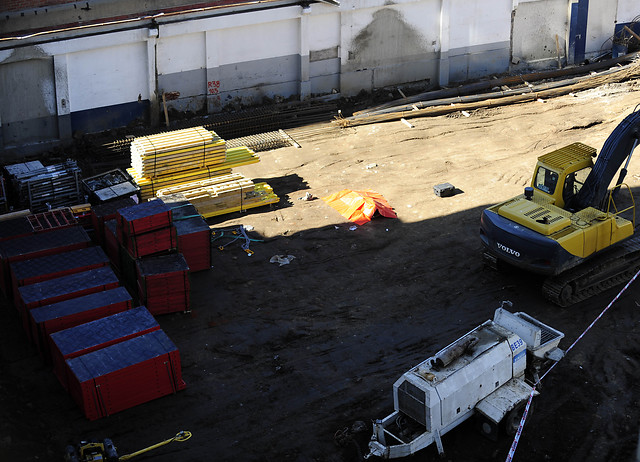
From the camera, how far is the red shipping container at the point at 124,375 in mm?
13883

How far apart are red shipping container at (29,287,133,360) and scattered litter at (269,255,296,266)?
403cm

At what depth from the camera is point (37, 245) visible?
17.7 m

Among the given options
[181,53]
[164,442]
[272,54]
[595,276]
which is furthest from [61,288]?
[272,54]

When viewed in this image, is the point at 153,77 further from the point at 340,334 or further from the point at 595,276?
the point at 595,276

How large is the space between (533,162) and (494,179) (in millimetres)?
1617

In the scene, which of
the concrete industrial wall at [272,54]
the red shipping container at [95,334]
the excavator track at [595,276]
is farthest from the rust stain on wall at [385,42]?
the red shipping container at [95,334]

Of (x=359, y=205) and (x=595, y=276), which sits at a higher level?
(x=359, y=205)

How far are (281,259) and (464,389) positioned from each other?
23.4 ft

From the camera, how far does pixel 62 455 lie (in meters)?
13.4

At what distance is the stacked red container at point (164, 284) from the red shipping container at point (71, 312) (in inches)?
28.3

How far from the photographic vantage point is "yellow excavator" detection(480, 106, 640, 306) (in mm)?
16281

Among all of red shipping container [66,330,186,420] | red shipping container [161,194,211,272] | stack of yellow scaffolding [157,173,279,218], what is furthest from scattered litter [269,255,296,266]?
red shipping container [66,330,186,420]

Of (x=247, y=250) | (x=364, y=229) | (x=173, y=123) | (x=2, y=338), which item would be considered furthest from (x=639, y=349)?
(x=173, y=123)

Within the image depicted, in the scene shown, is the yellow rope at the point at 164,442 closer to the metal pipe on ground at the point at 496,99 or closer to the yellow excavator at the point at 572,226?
the yellow excavator at the point at 572,226
